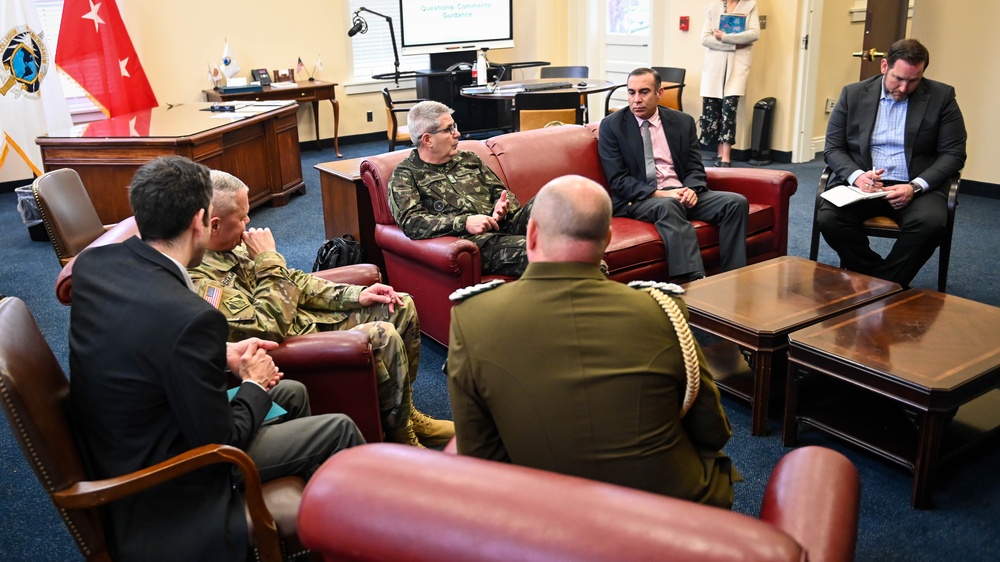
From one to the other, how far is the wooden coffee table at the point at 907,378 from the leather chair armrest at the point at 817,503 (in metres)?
1.09

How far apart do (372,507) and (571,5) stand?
28.3ft

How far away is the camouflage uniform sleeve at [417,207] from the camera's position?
10.9 ft

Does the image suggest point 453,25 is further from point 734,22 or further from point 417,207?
point 417,207

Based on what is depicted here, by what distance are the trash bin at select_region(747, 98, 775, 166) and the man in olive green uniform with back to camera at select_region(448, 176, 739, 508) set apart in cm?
590

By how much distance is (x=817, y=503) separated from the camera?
124 centimetres

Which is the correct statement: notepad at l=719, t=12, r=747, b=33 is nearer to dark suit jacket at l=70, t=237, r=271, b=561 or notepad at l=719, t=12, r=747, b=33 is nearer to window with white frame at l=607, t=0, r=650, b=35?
window with white frame at l=607, t=0, r=650, b=35

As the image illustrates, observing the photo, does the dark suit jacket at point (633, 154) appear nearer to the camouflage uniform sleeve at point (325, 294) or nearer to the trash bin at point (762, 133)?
the camouflage uniform sleeve at point (325, 294)

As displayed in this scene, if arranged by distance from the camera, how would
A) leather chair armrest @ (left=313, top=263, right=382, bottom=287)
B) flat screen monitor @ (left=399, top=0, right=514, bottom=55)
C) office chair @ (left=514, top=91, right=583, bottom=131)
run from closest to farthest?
leather chair armrest @ (left=313, top=263, right=382, bottom=287) → office chair @ (left=514, top=91, right=583, bottom=131) → flat screen monitor @ (left=399, top=0, right=514, bottom=55)

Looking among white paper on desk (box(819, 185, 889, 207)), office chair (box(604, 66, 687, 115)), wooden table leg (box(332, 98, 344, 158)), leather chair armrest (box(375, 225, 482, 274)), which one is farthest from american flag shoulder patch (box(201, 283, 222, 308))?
wooden table leg (box(332, 98, 344, 158))

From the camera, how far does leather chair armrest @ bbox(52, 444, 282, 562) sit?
157cm

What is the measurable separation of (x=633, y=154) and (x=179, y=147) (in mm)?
2802

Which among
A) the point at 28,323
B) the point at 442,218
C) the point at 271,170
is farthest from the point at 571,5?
the point at 28,323

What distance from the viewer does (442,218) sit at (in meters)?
3.33

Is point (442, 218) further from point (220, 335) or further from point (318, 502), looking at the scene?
point (318, 502)
